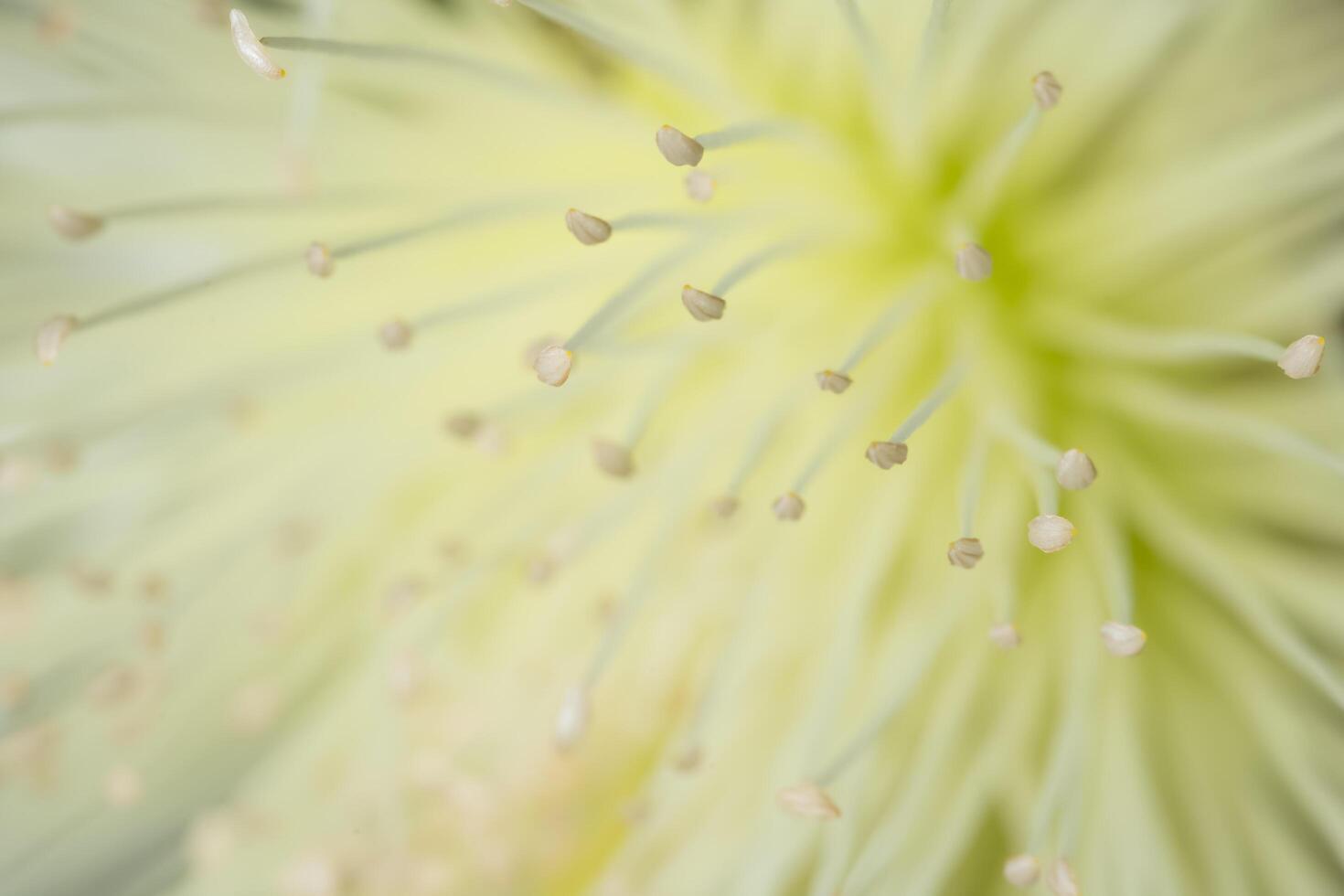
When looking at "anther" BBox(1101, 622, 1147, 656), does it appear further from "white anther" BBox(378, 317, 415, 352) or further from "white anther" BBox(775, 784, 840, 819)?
"white anther" BBox(378, 317, 415, 352)

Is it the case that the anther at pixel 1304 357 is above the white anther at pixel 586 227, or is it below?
above

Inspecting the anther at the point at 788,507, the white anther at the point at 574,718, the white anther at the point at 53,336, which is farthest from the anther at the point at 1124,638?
the white anther at the point at 53,336

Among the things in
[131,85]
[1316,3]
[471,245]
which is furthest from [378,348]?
[1316,3]

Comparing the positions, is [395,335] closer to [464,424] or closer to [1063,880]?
[464,424]

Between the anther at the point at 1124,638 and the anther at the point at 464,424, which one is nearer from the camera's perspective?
the anther at the point at 1124,638

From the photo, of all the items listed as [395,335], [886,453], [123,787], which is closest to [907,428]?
[886,453]

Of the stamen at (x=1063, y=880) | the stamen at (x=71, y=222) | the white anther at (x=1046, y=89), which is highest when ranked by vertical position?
the white anther at (x=1046, y=89)

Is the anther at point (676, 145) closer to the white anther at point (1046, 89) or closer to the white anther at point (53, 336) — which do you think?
the white anther at point (1046, 89)
